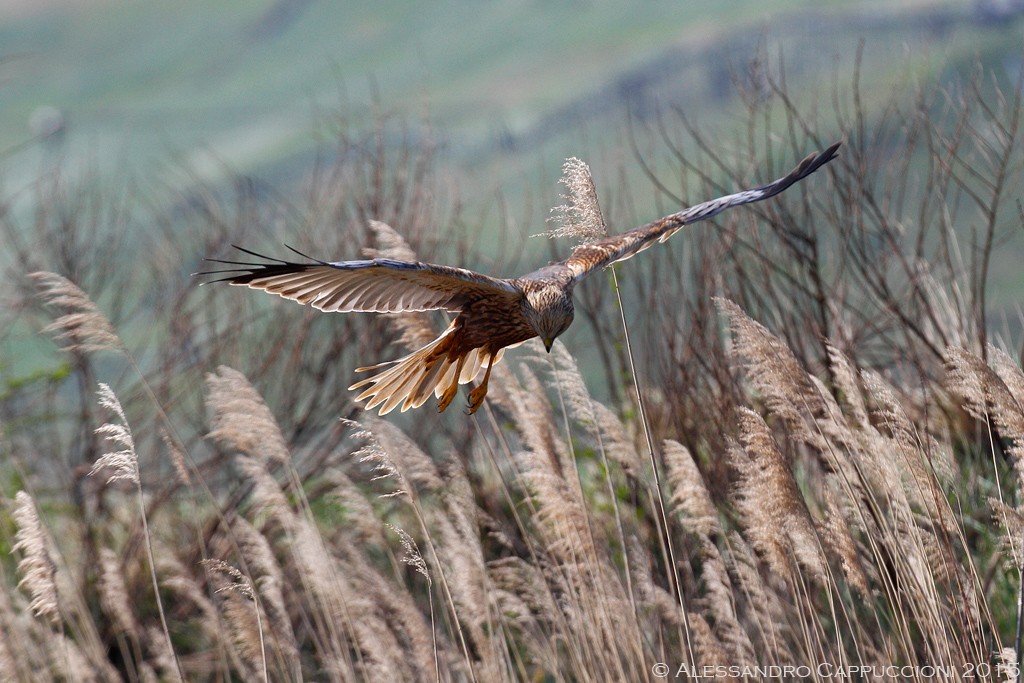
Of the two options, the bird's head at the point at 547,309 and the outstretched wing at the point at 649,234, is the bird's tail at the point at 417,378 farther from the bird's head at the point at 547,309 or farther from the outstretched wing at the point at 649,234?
Answer: the outstretched wing at the point at 649,234

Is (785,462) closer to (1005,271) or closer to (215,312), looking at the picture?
(215,312)

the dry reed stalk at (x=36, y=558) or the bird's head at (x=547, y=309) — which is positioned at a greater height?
the bird's head at (x=547, y=309)

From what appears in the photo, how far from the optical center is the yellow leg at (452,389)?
270cm

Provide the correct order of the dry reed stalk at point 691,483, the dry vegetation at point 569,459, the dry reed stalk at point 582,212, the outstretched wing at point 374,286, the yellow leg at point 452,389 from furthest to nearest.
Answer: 1. the dry reed stalk at point 691,483
2. the dry vegetation at point 569,459
3. the yellow leg at point 452,389
4. the dry reed stalk at point 582,212
5. the outstretched wing at point 374,286

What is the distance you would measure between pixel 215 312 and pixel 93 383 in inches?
35.0

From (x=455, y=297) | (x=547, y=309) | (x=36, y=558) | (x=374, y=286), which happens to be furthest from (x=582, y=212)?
(x=36, y=558)

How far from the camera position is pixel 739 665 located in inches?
145

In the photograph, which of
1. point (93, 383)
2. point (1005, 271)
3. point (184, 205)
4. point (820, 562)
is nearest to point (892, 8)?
point (1005, 271)

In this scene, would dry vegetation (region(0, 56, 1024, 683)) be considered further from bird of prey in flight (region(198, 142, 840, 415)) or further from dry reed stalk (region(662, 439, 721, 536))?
bird of prey in flight (region(198, 142, 840, 415))

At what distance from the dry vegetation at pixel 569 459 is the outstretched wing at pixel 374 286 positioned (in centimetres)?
33

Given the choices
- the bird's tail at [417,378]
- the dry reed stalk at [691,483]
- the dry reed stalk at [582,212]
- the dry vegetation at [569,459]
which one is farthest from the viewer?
the dry reed stalk at [691,483]

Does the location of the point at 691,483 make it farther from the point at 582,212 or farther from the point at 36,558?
the point at 36,558

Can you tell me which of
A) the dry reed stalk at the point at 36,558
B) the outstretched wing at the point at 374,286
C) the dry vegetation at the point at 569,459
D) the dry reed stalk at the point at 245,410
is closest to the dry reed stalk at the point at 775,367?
the dry vegetation at the point at 569,459

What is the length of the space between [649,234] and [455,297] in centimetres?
66
